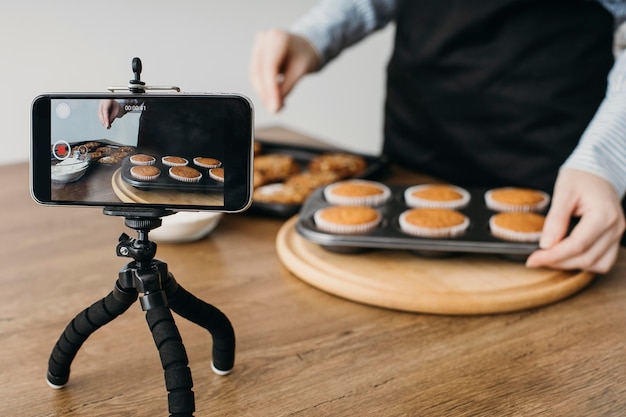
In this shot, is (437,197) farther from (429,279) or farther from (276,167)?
(276,167)

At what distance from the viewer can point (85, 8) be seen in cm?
327

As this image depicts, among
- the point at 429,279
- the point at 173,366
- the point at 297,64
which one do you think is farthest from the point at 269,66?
the point at 173,366

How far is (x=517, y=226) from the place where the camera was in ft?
3.91

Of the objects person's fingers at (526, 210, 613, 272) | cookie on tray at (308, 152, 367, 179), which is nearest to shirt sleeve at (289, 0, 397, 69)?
cookie on tray at (308, 152, 367, 179)

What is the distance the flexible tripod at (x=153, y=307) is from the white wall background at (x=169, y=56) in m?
2.17

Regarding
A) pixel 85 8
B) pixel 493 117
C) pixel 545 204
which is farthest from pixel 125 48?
pixel 545 204

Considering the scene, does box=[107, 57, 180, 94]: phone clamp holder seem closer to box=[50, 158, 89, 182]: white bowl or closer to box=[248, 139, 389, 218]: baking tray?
box=[50, 158, 89, 182]: white bowl

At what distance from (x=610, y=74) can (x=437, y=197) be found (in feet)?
1.37

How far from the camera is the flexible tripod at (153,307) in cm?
66

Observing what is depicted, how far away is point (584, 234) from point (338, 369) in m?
0.49

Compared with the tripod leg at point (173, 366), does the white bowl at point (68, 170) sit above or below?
above

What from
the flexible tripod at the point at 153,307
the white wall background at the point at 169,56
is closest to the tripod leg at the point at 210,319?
the flexible tripod at the point at 153,307

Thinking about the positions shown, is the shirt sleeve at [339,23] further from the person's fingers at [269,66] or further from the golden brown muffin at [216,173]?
the golden brown muffin at [216,173]

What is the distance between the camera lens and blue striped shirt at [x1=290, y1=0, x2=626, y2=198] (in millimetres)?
1172
